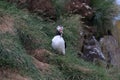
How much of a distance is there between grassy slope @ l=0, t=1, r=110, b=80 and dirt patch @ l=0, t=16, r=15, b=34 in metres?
0.09

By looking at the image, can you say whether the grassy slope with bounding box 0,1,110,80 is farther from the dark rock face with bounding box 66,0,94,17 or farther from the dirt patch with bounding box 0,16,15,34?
the dark rock face with bounding box 66,0,94,17

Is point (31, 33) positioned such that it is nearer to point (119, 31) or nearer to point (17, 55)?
point (17, 55)

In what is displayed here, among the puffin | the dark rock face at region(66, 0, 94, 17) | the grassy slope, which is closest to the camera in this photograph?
the grassy slope

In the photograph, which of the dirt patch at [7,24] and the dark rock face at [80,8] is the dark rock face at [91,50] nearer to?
the dark rock face at [80,8]

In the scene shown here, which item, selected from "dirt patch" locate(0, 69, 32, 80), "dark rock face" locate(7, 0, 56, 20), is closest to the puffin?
"dark rock face" locate(7, 0, 56, 20)

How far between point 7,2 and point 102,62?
2.56m

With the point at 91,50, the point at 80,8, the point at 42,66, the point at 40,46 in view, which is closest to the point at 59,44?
the point at 40,46

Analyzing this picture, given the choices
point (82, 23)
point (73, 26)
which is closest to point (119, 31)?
point (82, 23)

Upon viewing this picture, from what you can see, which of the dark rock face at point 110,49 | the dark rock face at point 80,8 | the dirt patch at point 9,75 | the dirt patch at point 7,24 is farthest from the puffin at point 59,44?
the dark rock face at point 110,49

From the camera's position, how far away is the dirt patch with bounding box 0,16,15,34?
686cm

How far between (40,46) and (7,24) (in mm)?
732

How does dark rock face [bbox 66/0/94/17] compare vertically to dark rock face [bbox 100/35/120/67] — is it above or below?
above

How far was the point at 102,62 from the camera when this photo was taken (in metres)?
9.09

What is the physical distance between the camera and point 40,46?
736 cm
